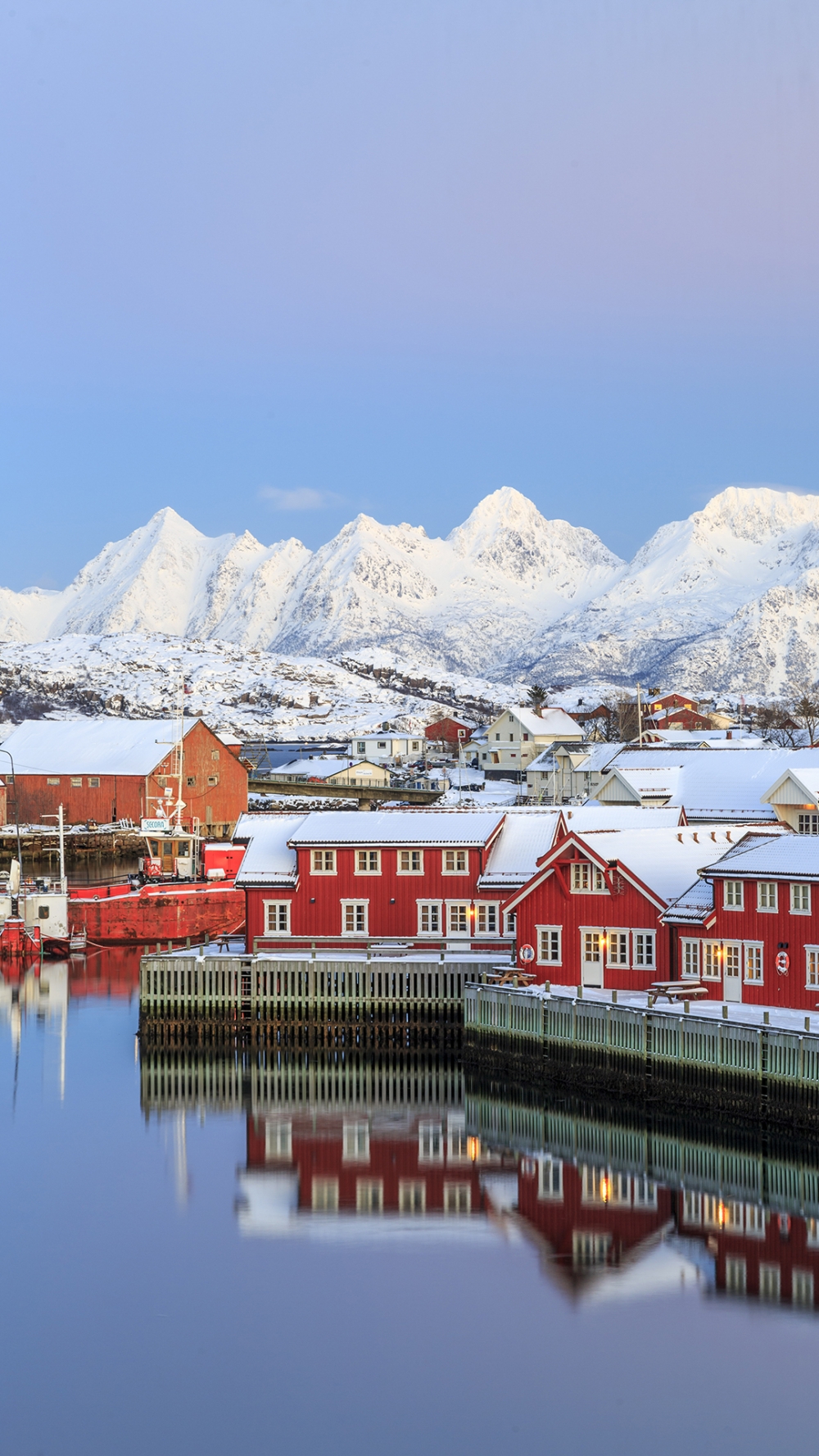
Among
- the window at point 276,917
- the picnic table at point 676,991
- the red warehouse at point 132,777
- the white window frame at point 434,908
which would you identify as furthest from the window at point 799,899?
the red warehouse at point 132,777

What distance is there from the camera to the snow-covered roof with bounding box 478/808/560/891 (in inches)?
1877

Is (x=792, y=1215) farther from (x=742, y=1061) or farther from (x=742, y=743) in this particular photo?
(x=742, y=743)

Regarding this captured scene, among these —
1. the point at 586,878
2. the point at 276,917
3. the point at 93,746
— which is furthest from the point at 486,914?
the point at 93,746

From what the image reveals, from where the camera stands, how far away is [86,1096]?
4238cm

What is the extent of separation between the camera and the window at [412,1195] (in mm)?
32250

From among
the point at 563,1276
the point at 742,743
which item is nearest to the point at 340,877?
the point at 563,1276

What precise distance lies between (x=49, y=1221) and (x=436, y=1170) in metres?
8.53

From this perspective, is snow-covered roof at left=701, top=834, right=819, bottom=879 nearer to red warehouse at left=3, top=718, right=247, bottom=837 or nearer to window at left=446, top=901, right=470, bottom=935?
window at left=446, top=901, right=470, bottom=935

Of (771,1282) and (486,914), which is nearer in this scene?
(771,1282)

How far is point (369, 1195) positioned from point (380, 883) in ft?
53.6

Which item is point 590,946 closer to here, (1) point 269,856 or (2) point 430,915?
(2) point 430,915

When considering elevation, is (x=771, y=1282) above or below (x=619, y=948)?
below

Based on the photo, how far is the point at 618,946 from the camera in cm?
4209

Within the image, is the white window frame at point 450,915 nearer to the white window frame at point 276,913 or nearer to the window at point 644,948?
the white window frame at point 276,913
